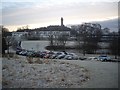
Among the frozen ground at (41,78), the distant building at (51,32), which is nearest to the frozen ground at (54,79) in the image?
the frozen ground at (41,78)

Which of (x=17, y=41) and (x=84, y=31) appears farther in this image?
(x=84, y=31)

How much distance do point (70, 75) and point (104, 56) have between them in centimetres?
981

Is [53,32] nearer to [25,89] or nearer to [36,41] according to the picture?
[36,41]

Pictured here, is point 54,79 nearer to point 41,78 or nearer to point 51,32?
point 41,78

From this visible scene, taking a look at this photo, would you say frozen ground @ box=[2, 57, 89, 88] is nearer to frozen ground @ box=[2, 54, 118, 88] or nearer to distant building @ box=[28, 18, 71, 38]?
frozen ground @ box=[2, 54, 118, 88]

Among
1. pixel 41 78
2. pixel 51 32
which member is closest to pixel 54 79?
pixel 41 78

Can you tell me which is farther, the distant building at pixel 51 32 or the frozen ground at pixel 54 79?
the distant building at pixel 51 32

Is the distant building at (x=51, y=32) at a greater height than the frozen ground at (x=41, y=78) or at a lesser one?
greater

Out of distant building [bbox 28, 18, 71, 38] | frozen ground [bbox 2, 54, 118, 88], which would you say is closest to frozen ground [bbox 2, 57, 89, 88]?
frozen ground [bbox 2, 54, 118, 88]

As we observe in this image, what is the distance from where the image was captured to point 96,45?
822 inches

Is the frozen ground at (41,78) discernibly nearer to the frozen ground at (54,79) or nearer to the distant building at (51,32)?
the frozen ground at (54,79)

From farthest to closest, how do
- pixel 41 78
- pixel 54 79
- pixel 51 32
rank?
pixel 51 32 → pixel 41 78 → pixel 54 79

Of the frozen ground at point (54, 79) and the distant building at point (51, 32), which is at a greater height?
the distant building at point (51, 32)

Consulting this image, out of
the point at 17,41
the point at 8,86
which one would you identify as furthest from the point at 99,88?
the point at 17,41
